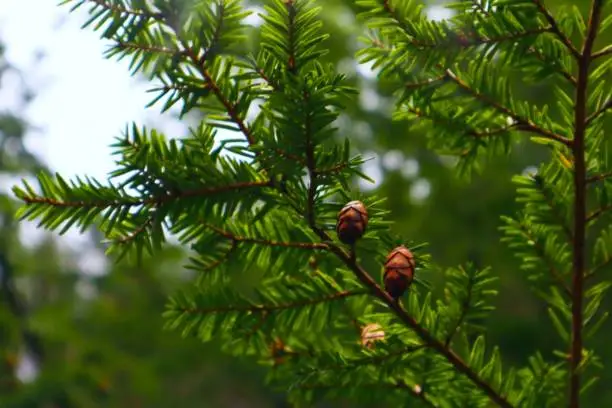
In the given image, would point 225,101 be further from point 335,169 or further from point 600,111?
point 600,111

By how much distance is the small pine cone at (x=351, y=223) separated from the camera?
0.47 metres

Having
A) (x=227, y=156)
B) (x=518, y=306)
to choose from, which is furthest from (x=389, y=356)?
(x=518, y=306)

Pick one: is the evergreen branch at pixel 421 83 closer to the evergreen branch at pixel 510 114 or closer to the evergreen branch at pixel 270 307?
the evergreen branch at pixel 510 114

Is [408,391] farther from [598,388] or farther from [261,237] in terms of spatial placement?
[598,388]

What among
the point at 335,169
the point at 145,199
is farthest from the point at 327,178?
the point at 145,199

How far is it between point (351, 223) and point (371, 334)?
0.49 ft

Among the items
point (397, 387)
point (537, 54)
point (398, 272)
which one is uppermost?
point (537, 54)

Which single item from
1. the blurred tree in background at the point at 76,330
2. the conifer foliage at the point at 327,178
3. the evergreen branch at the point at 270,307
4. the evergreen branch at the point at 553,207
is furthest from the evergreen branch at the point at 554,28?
the blurred tree in background at the point at 76,330

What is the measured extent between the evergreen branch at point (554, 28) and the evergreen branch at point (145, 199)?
0.22 m

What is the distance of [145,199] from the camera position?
447mm

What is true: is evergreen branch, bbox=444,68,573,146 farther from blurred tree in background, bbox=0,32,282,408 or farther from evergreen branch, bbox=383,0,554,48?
blurred tree in background, bbox=0,32,282,408

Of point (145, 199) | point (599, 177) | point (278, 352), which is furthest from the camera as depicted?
point (278, 352)

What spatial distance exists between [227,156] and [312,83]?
3.1 inches

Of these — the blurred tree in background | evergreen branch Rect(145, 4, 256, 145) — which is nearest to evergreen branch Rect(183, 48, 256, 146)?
evergreen branch Rect(145, 4, 256, 145)
